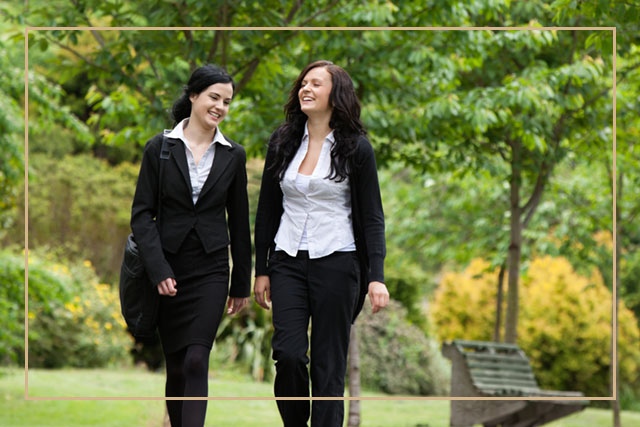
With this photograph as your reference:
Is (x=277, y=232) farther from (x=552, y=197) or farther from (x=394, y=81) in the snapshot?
(x=552, y=197)

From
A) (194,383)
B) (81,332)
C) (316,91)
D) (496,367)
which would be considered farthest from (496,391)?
(81,332)

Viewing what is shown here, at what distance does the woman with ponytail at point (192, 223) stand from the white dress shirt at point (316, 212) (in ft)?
0.73

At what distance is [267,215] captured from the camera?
12.1ft

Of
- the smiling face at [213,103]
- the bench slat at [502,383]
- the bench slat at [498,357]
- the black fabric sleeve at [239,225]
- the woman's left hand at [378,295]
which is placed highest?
the smiling face at [213,103]

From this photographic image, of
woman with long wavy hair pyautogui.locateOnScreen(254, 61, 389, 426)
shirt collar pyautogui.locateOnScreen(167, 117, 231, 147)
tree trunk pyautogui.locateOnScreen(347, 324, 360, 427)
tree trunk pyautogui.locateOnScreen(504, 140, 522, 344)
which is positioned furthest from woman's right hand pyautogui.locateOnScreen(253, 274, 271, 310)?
tree trunk pyautogui.locateOnScreen(504, 140, 522, 344)

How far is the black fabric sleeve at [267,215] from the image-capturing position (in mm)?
3652

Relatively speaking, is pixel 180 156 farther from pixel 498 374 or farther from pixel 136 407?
pixel 136 407

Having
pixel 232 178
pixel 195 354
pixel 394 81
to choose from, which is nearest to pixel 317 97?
pixel 232 178

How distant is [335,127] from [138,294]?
104 cm

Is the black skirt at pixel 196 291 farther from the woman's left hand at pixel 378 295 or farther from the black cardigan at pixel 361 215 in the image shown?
the woman's left hand at pixel 378 295

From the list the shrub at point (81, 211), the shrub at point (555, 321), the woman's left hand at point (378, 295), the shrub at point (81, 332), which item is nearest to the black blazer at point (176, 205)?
the woman's left hand at point (378, 295)

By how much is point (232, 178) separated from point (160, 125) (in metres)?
2.03

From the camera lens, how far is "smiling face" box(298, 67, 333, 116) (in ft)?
11.8

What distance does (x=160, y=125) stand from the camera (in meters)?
5.52
